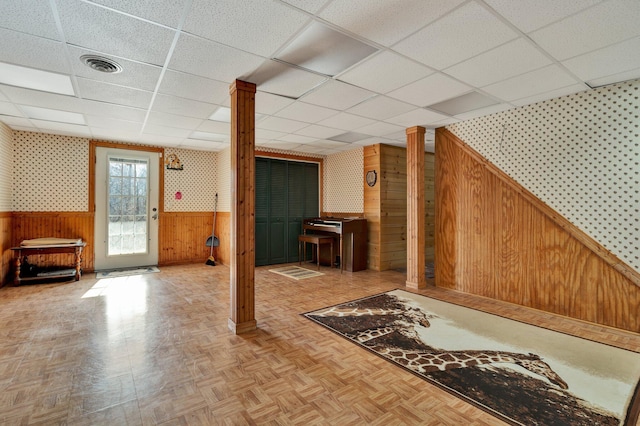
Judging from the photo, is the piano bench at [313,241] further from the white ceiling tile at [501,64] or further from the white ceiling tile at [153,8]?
the white ceiling tile at [153,8]

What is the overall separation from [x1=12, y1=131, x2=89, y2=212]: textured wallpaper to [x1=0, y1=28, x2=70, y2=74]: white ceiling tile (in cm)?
343

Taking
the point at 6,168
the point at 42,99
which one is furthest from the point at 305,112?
the point at 6,168

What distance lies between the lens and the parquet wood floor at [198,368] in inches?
73.0

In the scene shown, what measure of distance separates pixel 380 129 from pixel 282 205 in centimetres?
298

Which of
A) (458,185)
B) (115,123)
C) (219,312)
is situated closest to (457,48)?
(458,185)

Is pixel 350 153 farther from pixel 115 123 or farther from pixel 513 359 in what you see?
pixel 513 359

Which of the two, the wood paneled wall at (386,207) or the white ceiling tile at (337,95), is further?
the wood paneled wall at (386,207)

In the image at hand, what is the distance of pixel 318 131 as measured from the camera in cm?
523

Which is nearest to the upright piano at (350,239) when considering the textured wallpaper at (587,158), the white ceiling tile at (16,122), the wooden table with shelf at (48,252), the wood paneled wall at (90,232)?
the wood paneled wall at (90,232)

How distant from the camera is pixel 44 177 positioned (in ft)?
18.2

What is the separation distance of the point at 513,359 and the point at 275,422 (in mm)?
2003

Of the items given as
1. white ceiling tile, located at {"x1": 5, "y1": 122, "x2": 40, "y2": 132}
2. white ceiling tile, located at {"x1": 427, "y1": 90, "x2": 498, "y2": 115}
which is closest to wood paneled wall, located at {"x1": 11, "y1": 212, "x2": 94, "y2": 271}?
white ceiling tile, located at {"x1": 5, "y1": 122, "x2": 40, "y2": 132}

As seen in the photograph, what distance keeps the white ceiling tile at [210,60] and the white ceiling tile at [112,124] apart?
8.16ft

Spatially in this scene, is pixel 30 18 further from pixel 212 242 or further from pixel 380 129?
pixel 212 242
